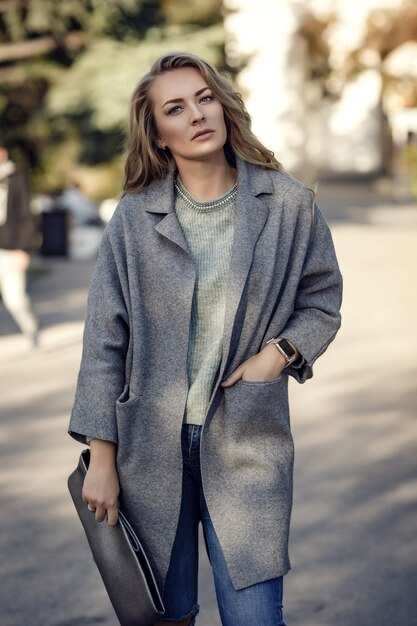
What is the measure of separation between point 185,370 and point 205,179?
1.59 feet

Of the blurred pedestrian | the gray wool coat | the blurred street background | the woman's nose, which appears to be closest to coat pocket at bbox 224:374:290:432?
the gray wool coat

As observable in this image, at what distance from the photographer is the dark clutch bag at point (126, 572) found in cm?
265

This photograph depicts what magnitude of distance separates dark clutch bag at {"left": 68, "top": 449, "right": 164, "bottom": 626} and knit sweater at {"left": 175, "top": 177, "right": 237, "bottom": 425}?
1.05 feet

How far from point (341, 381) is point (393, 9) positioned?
33082mm

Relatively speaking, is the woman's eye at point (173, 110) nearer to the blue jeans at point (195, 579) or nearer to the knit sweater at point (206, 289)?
the knit sweater at point (206, 289)

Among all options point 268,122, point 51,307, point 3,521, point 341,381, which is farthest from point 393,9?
point 3,521

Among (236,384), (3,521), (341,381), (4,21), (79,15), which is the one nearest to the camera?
(236,384)

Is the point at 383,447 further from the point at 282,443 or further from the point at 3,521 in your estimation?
the point at 282,443

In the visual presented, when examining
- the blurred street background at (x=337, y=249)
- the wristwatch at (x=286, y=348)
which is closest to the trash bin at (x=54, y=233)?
the blurred street background at (x=337, y=249)

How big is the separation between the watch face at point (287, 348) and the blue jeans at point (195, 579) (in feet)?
0.90

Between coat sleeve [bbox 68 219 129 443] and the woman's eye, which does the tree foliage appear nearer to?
the woman's eye

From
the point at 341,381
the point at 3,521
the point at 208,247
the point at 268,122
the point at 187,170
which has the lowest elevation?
the point at 268,122

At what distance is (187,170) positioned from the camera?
2850mm

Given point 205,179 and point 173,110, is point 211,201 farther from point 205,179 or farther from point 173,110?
point 173,110
